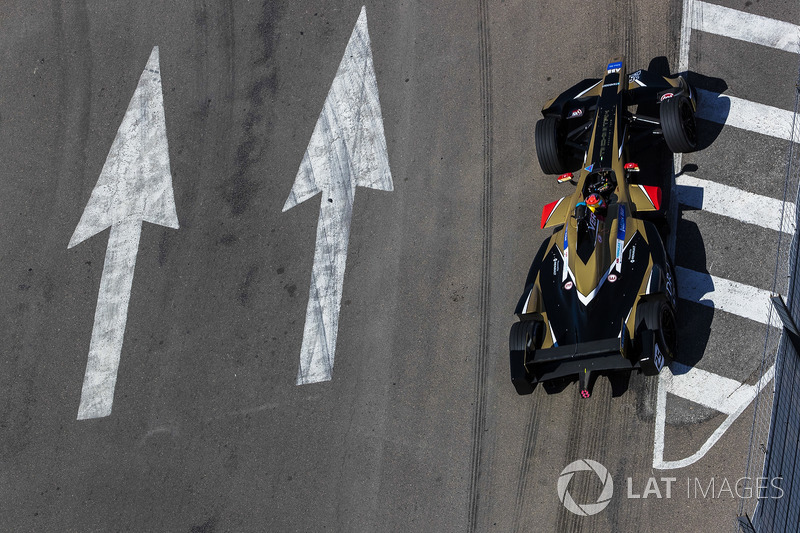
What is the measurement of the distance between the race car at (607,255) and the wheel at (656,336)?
0.5 inches

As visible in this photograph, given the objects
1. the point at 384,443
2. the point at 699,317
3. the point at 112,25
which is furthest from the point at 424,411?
the point at 112,25

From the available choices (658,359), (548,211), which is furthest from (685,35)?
(658,359)

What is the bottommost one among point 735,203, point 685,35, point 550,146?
point 735,203

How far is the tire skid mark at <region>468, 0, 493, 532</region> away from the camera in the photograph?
10.7 metres

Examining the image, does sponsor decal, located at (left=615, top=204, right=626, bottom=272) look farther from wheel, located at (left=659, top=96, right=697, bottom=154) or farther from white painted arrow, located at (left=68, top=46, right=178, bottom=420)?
white painted arrow, located at (left=68, top=46, right=178, bottom=420)

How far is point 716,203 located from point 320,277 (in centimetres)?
629

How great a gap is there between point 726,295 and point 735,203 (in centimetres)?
146

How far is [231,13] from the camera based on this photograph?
14.0m

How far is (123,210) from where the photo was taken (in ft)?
43.4

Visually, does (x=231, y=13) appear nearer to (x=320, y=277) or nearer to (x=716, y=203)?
(x=320, y=277)

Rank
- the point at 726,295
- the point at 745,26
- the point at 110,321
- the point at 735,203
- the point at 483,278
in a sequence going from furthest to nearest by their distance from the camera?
the point at 110,321, the point at 745,26, the point at 483,278, the point at 735,203, the point at 726,295

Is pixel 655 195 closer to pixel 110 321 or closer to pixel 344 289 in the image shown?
pixel 344 289

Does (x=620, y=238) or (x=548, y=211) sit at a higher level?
(x=548, y=211)

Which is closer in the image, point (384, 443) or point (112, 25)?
point (384, 443)
